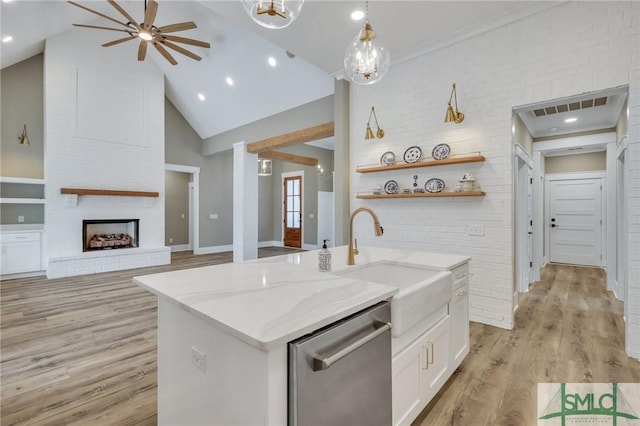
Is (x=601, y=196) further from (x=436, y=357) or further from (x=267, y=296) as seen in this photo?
(x=267, y=296)

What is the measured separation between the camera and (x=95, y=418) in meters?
1.79

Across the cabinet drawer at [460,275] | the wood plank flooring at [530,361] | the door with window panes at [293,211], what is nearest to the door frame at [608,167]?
the wood plank flooring at [530,361]

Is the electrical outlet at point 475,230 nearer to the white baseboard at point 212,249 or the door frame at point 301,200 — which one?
the door frame at point 301,200

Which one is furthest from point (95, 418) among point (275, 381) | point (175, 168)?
point (175, 168)

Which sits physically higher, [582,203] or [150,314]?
[582,203]

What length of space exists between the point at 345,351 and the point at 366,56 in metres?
1.95

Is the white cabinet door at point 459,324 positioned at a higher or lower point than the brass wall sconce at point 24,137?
lower

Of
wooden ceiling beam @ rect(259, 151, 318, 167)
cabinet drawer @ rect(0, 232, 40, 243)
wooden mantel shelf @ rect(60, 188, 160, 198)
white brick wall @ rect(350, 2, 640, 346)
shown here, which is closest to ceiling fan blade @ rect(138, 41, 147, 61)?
wooden mantel shelf @ rect(60, 188, 160, 198)

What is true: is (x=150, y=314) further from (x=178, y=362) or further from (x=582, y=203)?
(x=582, y=203)

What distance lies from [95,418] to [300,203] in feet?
26.1

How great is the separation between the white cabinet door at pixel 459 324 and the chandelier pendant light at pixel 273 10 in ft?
6.73

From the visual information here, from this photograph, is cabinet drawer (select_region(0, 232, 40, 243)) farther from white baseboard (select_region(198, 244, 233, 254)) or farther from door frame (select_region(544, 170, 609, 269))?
door frame (select_region(544, 170, 609, 269))

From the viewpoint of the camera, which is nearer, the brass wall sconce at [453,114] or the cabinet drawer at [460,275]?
the cabinet drawer at [460,275]

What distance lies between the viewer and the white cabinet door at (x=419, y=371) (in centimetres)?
149
